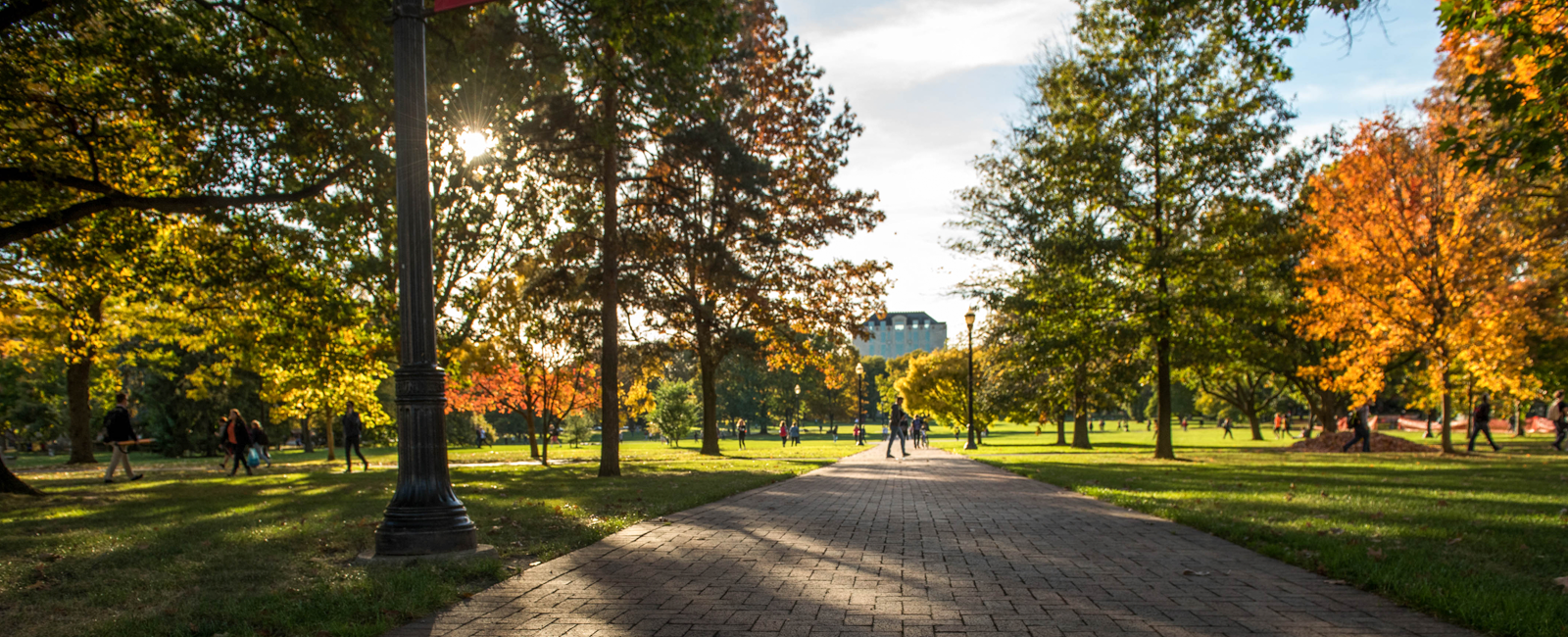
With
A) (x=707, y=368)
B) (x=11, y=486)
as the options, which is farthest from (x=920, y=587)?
(x=707, y=368)

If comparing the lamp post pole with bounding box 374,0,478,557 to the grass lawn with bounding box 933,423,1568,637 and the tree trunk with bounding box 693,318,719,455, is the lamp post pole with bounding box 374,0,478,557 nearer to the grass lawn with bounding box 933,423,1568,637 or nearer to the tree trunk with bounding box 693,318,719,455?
the grass lawn with bounding box 933,423,1568,637

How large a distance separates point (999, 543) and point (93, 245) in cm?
1450

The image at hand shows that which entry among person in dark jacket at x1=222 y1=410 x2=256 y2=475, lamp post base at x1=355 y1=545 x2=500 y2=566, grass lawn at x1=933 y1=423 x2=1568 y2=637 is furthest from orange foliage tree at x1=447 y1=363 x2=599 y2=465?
lamp post base at x1=355 y1=545 x2=500 y2=566

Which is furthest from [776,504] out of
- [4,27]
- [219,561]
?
[4,27]

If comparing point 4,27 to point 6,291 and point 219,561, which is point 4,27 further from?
point 219,561

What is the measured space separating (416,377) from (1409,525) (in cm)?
847

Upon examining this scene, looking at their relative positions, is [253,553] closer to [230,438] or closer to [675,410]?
[230,438]

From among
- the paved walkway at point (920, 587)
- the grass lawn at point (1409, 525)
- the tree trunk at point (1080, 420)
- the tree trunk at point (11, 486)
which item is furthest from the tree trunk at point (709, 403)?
the paved walkway at point (920, 587)

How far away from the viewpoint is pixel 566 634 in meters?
3.71

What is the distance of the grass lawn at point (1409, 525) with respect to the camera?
13.5 feet

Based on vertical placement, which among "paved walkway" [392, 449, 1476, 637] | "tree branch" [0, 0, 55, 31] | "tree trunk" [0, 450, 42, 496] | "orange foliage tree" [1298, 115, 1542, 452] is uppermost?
"tree branch" [0, 0, 55, 31]

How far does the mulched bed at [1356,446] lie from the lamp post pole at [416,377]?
88.5 ft

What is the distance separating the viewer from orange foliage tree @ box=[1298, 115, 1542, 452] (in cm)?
1866

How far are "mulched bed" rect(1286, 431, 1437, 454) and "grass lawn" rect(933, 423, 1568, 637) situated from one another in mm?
11399
